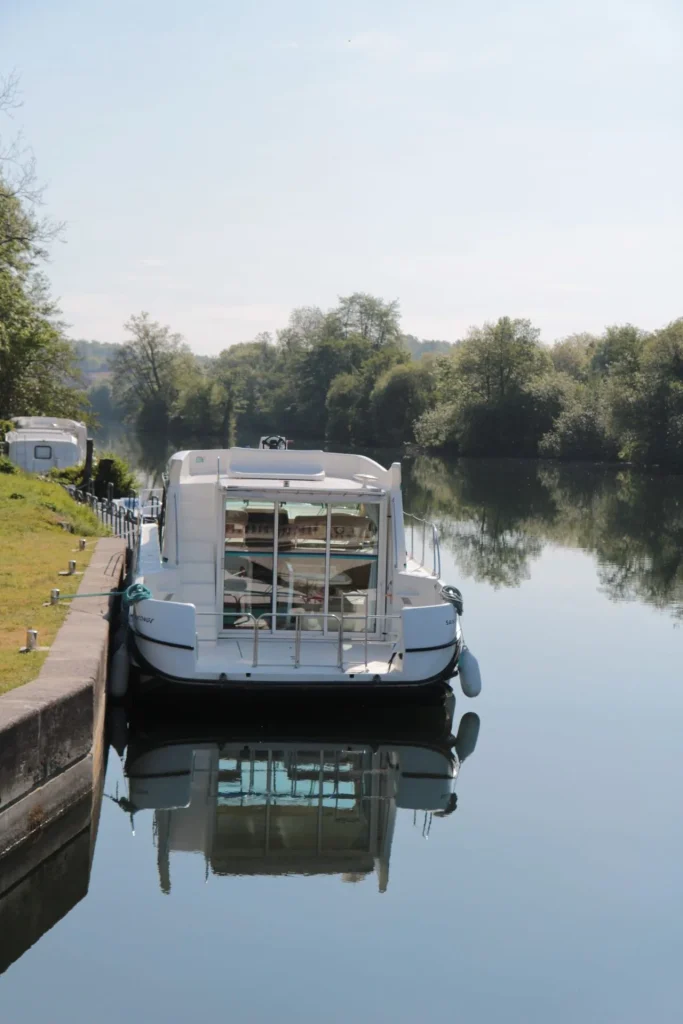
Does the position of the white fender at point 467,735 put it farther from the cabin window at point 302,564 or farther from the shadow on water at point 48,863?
the shadow on water at point 48,863

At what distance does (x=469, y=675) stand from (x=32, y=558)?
276 inches

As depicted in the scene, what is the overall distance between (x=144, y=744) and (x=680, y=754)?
6.24m

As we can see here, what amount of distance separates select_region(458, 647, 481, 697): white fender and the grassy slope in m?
5.04

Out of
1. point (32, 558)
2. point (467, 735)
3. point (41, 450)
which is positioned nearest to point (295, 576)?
point (467, 735)

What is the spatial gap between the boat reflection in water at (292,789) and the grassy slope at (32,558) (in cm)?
179

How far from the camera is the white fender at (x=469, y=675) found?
47.3 ft

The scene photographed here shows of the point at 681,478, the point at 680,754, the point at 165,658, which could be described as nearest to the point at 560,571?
the point at 680,754

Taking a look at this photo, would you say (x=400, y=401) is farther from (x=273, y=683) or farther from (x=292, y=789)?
(x=292, y=789)

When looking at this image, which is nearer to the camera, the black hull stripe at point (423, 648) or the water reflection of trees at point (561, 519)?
the black hull stripe at point (423, 648)

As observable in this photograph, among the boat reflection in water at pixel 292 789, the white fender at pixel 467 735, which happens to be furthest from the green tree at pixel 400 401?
the boat reflection in water at pixel 292 789

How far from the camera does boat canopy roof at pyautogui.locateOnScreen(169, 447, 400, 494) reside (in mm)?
14523

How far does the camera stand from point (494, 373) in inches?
3091

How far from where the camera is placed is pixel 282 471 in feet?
50.6

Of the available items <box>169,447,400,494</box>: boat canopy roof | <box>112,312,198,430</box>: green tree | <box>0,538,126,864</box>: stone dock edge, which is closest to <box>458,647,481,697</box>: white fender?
<box>169,447,400,494</box>: boat canopy roof
